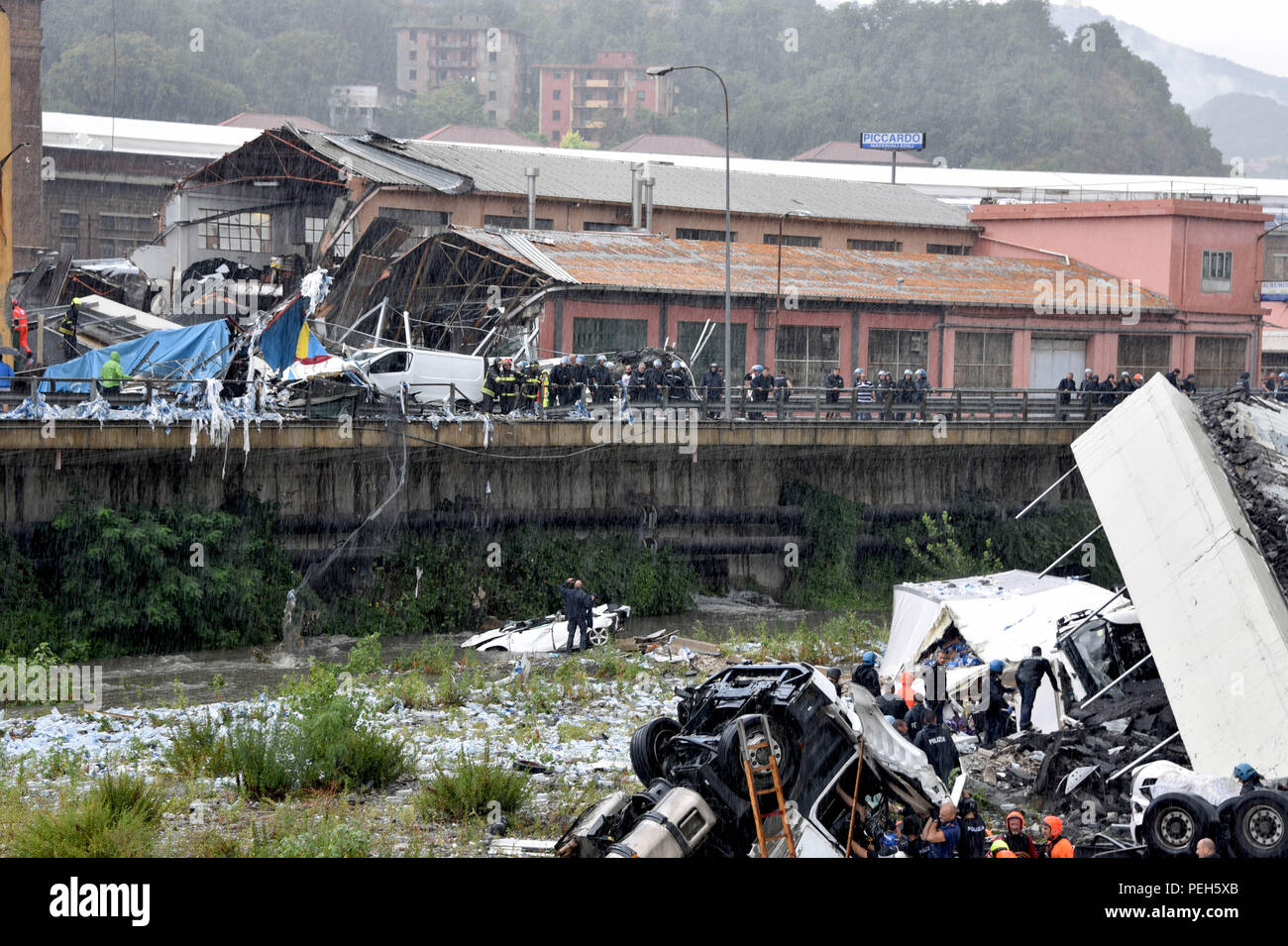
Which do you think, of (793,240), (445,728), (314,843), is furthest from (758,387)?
(314,843)

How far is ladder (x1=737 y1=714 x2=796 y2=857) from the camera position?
10281 mm

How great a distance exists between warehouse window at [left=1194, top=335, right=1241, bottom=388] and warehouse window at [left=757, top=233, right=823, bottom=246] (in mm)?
12699

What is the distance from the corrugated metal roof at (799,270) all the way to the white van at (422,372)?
6460 millimetres

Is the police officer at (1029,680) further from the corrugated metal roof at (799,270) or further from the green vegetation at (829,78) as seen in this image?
the green vegetation at (829,78)

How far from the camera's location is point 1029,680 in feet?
54.1

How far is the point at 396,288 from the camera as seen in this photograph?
3459 cm

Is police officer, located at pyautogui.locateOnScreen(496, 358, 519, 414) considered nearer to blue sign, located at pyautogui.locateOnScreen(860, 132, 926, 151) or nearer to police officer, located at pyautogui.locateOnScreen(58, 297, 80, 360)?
police officer, located at pyautogui.locateOnScreen(58, 297, 80, 360)

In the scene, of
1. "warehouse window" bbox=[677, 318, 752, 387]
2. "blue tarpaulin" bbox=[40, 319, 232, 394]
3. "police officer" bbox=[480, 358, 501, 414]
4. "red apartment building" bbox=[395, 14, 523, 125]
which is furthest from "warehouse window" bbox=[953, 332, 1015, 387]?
"red apartment building" bbox=[395, 14, 523, 125]

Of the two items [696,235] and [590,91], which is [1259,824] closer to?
[696,235]

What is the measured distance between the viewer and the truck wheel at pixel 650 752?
1158 centimetres

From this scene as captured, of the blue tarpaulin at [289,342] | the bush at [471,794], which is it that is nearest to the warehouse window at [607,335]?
the blue tarpaulin at [289,342]

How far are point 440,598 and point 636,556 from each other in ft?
14.4
